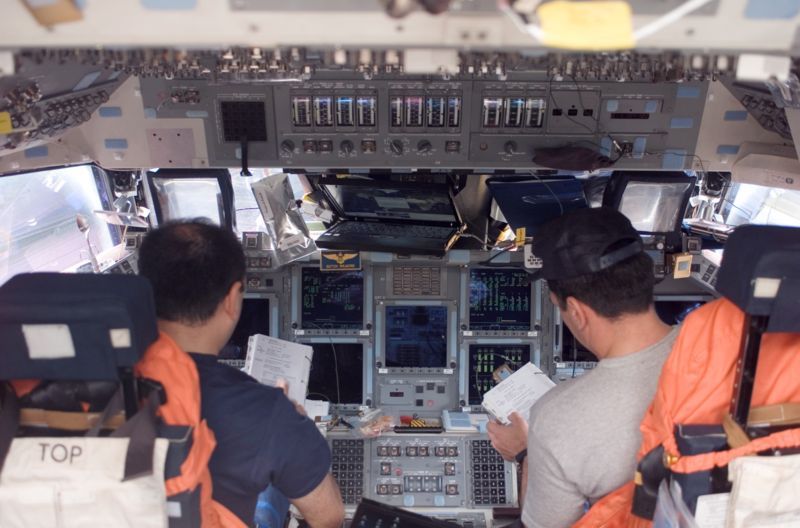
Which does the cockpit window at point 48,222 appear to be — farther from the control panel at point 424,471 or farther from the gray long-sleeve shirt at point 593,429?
the gray long-sleeve shirt at point 593,429

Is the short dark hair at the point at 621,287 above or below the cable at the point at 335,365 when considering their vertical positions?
above

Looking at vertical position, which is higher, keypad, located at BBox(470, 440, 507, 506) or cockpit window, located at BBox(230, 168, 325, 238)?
cockpit window, located at BBox(230, 168, 325, 238)

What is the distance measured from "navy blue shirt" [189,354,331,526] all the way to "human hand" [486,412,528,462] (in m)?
0.94

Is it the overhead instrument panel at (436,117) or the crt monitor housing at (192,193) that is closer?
the overhead instrument panel at (436,117)

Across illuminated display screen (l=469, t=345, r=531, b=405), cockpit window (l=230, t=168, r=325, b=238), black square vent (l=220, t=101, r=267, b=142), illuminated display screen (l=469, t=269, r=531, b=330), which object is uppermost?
black square vent (l=220, t=101, r=267, b=142)

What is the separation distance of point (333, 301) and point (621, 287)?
1.90m

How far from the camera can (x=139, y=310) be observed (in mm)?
1510

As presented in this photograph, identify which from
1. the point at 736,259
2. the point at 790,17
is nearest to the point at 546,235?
the point at 736,259

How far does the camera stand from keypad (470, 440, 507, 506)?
3227mm

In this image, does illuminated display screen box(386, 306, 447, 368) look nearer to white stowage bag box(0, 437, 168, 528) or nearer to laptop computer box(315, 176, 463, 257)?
laptop computer box(315, 176, 463, 257)

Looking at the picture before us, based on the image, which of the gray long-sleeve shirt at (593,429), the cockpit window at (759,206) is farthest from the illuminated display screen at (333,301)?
the cockpit window at (759,206)

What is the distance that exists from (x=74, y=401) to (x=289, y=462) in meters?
0.62

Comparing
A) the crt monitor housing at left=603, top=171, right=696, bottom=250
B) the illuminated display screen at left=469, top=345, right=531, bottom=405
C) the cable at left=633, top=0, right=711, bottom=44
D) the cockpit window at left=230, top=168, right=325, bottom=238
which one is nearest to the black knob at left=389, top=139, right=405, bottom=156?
the cockpit window at left=230, top=168, right=325, bottom=238

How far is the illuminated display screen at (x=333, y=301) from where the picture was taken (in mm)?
3518
